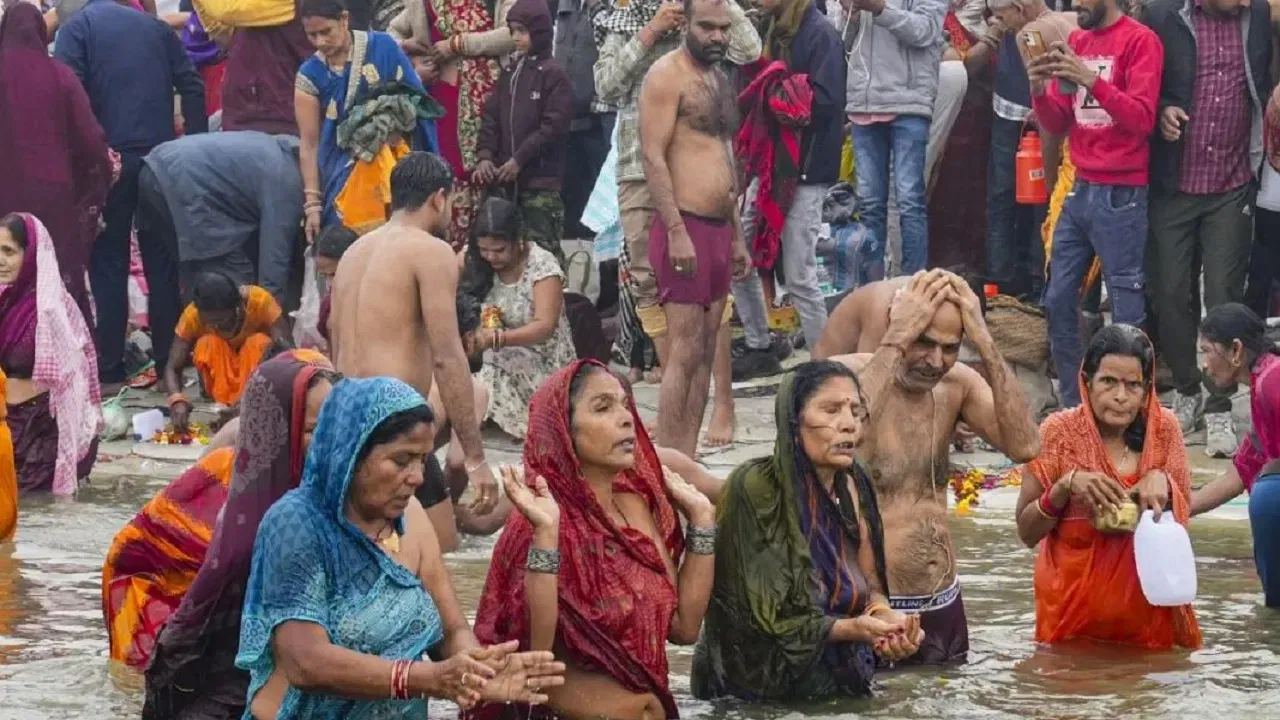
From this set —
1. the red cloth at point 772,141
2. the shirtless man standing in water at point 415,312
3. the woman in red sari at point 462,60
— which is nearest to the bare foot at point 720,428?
the red cloth at point 772,141

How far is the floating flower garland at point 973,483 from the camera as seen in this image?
35.3 ft

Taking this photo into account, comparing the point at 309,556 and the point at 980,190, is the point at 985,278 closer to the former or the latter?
the point at 980,190

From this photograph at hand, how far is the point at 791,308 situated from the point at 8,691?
672 centimetres

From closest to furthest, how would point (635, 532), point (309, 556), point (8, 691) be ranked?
1. point (309, 556)
2. point (635, 532)
3. point (8, 691)

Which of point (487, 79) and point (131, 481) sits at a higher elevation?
point (487, 79)

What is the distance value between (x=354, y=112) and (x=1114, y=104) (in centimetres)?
400

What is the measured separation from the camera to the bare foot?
459 inches

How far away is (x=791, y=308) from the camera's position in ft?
44.1

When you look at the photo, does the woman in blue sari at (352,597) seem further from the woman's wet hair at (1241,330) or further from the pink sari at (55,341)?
the pink sari at (55,341)

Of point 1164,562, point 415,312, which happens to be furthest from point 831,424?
point 415,312

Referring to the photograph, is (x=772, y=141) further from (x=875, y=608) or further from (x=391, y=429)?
(x=391, y=429)

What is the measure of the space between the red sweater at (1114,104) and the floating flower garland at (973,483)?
1499 millimetres

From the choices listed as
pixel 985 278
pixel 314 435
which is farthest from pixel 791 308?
pixel 314 435

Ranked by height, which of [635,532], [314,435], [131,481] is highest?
[314,435]
